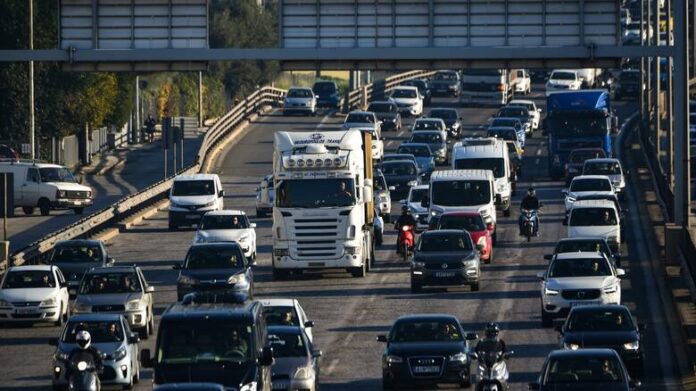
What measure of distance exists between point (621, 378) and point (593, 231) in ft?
82.5

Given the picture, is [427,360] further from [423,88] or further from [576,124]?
[423,88]

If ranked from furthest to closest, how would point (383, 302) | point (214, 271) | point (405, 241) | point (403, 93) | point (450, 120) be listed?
point (403, 93), point (450, 120), point (405, 241), point (383, 302), point (214, 271)

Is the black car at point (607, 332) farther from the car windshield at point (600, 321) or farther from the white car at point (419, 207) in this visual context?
the white car at point (419, 207)

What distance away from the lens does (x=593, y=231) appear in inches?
2143

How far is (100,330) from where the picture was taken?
35.5 metres

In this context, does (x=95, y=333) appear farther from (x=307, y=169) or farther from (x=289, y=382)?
(x=307, y=169)

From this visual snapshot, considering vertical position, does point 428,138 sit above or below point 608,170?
above

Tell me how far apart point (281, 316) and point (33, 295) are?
32.9ft

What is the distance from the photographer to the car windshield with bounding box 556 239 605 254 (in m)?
48.2

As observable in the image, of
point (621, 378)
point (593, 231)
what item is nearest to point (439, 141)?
point (593, 231)

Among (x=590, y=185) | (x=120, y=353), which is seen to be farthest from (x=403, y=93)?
(x=120, y=353)

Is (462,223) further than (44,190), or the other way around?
(44,190)

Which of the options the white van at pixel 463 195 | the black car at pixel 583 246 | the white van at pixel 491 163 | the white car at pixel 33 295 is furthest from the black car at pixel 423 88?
the white car at pixel 33 295

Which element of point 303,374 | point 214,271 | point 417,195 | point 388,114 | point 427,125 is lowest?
point 303,374
